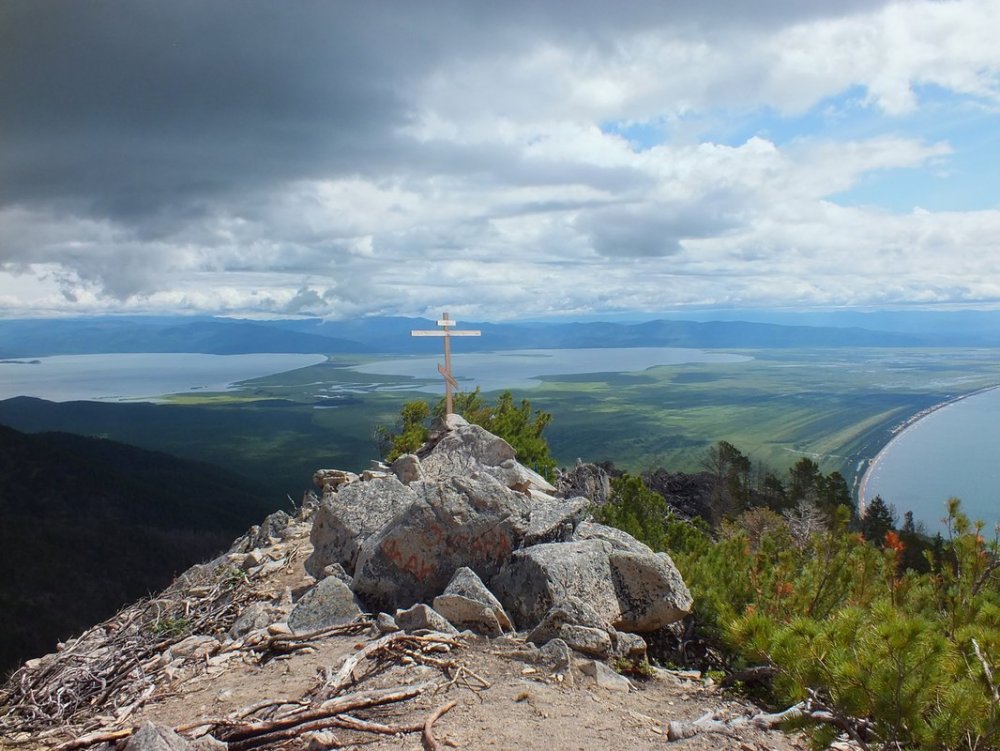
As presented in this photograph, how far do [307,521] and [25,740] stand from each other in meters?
9.84

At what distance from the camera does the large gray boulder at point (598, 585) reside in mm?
8883

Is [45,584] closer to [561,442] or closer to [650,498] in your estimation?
[650,498]

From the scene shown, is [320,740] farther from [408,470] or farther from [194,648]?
[408,470]

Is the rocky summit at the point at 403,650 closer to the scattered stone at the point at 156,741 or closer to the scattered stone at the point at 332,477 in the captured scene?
the scattered stone at the point at 156,741

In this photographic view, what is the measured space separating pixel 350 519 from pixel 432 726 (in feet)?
18.6

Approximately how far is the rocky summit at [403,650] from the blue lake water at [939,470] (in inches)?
3410

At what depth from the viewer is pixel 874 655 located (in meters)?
5.27

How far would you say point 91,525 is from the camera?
63.4 metres

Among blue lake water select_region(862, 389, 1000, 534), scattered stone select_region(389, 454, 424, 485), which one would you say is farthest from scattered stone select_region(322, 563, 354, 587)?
blue lake water select_region(862, 389, 1000, 534)

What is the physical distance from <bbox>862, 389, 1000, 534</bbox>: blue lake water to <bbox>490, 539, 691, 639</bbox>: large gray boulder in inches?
3383

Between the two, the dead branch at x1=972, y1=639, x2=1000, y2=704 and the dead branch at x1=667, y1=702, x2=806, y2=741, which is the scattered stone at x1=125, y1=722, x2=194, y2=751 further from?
the dead branch at x1=972, y1=639, x2=1000, y2=704

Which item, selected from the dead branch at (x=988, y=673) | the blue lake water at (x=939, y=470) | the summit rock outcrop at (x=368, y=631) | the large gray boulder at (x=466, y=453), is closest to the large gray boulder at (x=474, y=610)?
the summit rock outcrop at (x=368, y=631)

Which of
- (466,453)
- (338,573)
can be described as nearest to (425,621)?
(338,573)

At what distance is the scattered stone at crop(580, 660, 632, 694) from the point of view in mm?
7414
